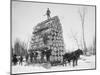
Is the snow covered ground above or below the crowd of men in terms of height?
below

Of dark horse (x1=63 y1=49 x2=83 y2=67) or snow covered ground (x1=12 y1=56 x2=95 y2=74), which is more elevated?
dark horse (x1=63 y1=49 x2=83 y2=67)

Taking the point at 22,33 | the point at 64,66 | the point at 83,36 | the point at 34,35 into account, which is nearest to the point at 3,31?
the point at 22,33

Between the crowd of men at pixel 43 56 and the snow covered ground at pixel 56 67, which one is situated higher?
the crowd of men at pixel 43 56

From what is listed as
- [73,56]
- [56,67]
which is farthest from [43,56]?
[73,56]

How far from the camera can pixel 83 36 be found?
2.26m

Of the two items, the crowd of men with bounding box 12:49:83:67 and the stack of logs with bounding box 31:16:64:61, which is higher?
the stack of logs with bounding box 31:16:64:61

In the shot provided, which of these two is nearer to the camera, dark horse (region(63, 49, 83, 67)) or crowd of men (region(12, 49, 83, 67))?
crowd of men (region(12, 49, 83, 67))

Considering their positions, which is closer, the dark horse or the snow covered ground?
the snow covered ground

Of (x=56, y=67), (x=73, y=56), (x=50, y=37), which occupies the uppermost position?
(x=50, y=37)

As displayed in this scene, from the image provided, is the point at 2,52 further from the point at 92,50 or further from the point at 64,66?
the point at 92,50

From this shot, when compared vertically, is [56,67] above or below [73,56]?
below

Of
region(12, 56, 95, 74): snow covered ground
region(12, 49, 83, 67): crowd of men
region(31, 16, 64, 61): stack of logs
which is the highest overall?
region(31, 16, 64, 61): stack of logs

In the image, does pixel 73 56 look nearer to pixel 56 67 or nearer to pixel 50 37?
pixel 56 67

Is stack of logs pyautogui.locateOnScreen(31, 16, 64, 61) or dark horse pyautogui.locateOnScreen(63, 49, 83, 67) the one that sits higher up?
stack of logs pyautogui.locateOnScreen(31, 16, 64, 61)
